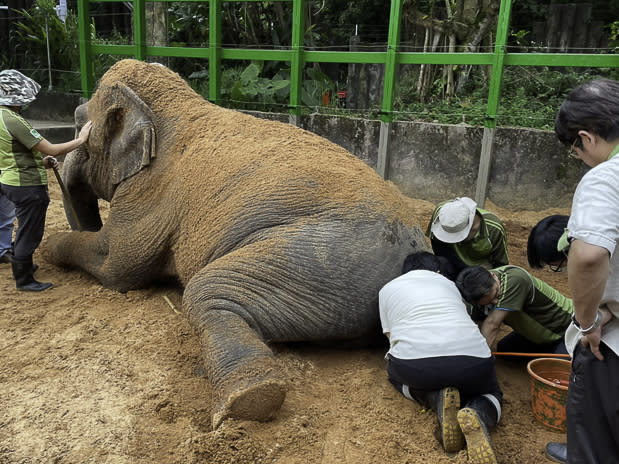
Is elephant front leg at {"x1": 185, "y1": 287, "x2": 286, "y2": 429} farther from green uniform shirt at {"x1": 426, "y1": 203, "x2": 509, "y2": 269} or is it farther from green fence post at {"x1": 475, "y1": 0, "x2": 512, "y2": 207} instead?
green fence post at {"x1": 475, "y1": 0, "x2": 512, "y2": 207}

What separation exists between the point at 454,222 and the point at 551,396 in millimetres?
1315

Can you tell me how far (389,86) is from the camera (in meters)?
7.13

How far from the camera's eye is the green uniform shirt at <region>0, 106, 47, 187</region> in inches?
178

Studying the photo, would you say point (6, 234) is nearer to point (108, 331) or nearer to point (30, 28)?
point (108, 331)

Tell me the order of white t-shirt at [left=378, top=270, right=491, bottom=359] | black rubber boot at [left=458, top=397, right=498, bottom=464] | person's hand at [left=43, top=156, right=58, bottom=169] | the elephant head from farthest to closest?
person's hand at [left=43, top=156, right=58, bottom=169] → the elephant head → white t-shirt at [left=378, top=270, right=491, bottom=359] → black rubber boot at [left=458, top=397, right=498, bottom=464]

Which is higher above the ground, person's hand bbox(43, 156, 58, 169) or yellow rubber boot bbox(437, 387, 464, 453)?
person's hand bbox(43, 156, 58, 169)

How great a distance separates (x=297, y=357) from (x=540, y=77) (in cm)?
731

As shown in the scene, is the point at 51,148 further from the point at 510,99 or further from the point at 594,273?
the point at 510,99

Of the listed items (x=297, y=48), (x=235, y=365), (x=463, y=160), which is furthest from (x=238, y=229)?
(x=297, y=48)

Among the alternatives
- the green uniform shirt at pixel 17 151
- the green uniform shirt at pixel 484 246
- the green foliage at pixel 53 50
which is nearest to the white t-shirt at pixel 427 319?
the green uniform shirt at pixel 484 246

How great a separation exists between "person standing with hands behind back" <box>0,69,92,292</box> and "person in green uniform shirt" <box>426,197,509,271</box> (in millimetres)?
2934

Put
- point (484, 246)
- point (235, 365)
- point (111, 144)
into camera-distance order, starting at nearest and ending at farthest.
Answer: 1. point (235, 365)
2. point (484, 246)
3. point (111, 144)

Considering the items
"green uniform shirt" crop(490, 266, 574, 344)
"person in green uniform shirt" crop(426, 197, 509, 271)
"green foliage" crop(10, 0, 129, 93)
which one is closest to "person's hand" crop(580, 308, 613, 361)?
"green uniform shirt" crop(490, 266, 574, 344)

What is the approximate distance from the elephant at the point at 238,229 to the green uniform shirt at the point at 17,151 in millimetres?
510
